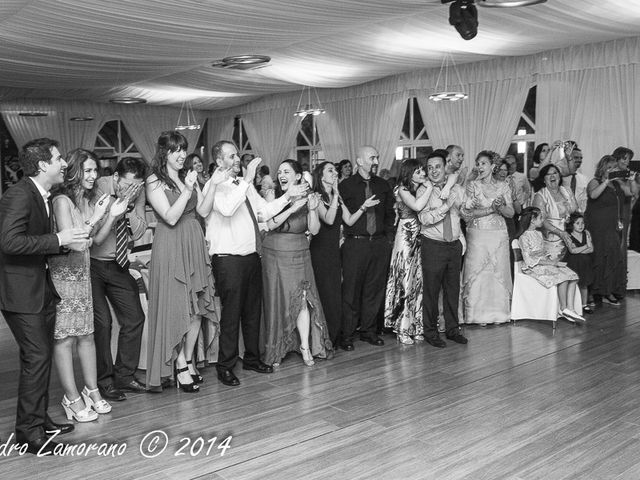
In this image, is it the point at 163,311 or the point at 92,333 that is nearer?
the point at 92,333

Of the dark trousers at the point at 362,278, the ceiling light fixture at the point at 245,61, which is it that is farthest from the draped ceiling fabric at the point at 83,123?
the dark trousers at the point at 362,278

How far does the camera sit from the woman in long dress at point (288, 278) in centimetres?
461

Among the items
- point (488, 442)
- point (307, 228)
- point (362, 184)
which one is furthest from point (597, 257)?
point (488, 442)

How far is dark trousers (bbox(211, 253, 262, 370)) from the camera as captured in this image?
427 centimetres

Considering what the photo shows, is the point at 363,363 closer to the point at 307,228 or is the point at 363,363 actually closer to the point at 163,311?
the point at 307,228

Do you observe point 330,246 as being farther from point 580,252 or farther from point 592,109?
point 592,109

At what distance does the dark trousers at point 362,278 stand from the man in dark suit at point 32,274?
2378 mm

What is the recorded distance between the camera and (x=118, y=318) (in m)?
4.07

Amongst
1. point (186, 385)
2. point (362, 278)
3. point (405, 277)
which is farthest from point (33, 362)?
point (405, 277)

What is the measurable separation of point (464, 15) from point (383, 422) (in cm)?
383

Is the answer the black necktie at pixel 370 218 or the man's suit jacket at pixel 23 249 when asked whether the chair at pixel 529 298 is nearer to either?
the black necktie at pixel 370 218

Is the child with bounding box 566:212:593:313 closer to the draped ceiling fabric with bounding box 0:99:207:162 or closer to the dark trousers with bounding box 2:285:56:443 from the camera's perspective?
the dark trousers with bounding box 2:285:56:443

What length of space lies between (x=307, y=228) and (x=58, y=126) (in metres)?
12.0

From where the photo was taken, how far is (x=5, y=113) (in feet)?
47.1
